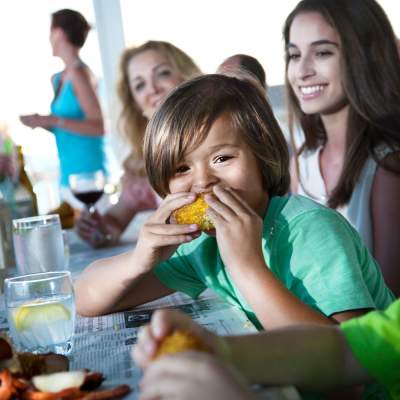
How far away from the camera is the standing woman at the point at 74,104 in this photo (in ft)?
12.4

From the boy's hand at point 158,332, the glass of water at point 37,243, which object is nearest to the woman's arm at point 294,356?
the boy's hand at point 158,332

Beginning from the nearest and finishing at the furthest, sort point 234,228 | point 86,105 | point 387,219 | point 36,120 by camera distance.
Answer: point 234,228, point 387,219, point 36,120, point 86,105

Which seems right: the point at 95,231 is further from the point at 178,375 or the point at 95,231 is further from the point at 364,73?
the point at 178,375

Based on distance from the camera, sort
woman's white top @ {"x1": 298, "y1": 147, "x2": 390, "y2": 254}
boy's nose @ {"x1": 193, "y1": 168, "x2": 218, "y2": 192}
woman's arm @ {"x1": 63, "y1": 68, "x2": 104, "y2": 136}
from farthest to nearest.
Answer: woman's arm @ {"x1": 63, "y1": 68, "x2": 104, "y2": 136}
woman's white top @ {"x1": 298, "y1": 147, "x2": 390, "y2": 254}
boy's nose @ {"x1": 193, "y1": 168, "x2": 218, "y2": 192}

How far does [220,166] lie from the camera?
1209mm

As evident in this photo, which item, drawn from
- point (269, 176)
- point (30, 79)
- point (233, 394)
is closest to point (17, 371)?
point (233, 394)

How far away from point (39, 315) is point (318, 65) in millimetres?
1483

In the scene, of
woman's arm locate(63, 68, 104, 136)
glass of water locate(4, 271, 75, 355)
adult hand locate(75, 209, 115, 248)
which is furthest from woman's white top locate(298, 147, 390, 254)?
woman's arm locate(63, 68, 104, 136)

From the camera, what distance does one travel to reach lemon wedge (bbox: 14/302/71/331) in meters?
0.94

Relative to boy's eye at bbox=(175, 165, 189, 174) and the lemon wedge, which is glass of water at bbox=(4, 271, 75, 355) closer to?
the lemon wedge

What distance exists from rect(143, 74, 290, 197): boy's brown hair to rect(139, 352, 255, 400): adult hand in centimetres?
67

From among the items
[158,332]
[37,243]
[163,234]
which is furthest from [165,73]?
[158,332]

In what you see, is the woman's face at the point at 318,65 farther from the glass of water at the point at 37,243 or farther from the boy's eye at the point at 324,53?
the glass of water at the point at 37,243

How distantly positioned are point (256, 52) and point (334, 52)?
318cm
